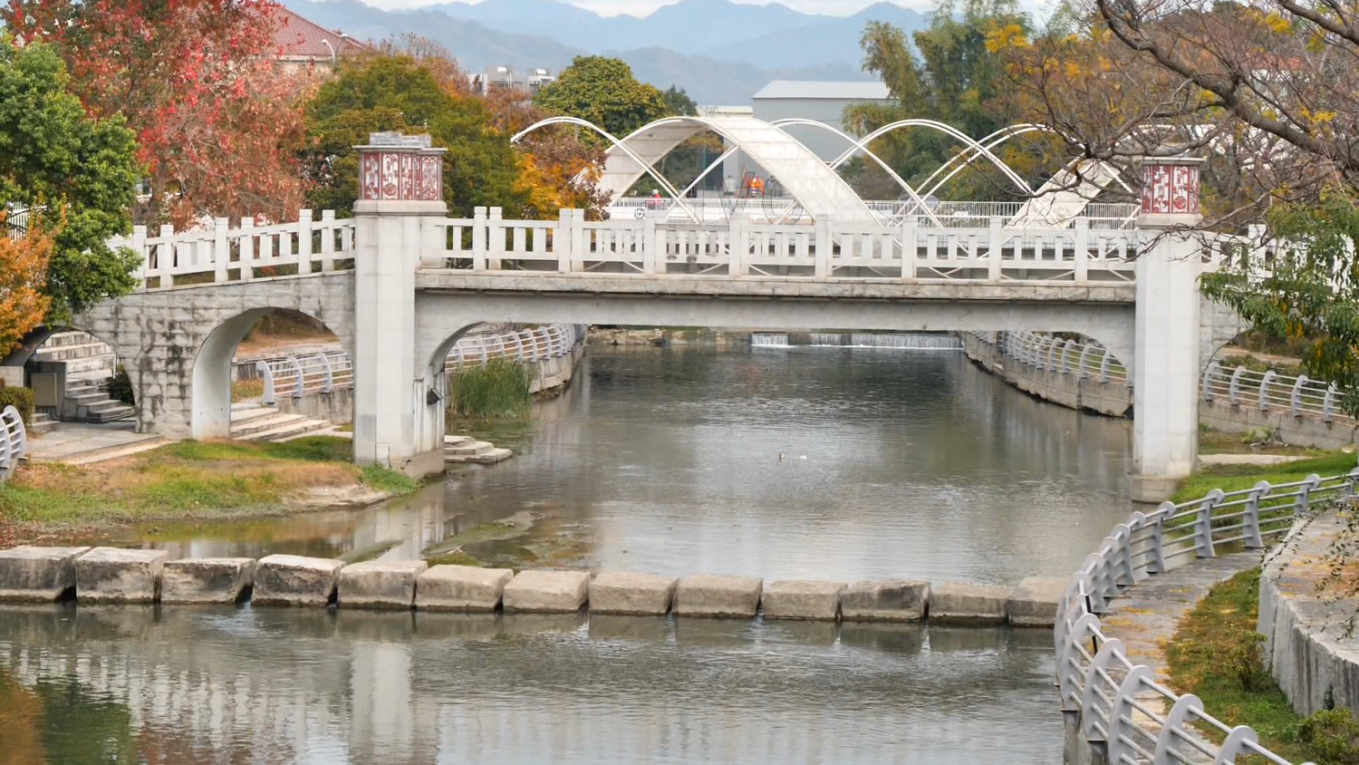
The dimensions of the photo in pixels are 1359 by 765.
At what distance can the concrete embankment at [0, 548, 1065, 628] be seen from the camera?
2431 centimetres

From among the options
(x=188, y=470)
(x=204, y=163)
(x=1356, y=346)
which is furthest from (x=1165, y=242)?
(x=204, y=163)

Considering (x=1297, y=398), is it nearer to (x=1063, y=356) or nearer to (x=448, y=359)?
(x=1063, y=356)

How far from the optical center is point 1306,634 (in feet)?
53.8

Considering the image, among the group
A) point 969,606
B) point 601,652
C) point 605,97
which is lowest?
point 601,652

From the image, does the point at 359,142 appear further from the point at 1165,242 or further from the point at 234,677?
the point at 234,677

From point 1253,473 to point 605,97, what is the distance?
72.0m

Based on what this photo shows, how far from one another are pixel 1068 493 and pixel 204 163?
837 inches

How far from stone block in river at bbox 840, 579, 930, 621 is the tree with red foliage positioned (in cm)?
2343

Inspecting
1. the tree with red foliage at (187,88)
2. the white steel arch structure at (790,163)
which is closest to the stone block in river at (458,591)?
the tree with red foliage at (187,88)

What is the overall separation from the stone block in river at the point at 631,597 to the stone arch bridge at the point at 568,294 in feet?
33.5

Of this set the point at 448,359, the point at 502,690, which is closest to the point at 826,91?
the point at 448,359

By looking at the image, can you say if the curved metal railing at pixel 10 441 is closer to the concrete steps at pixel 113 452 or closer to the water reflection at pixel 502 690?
the concrete steps at pixel 113 452

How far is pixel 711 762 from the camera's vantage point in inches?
736

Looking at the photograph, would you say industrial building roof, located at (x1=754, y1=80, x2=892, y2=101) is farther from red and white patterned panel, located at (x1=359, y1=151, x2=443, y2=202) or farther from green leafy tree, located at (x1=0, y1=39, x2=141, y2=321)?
green leafy tree, located at (x1=0, y1=39, x2=141, y2=321)
